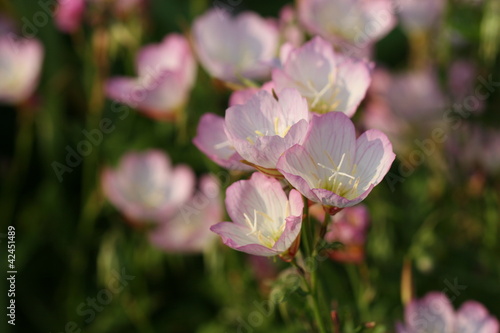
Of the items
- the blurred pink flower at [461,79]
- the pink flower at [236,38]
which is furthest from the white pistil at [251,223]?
the blurred pink flower at [461,79]

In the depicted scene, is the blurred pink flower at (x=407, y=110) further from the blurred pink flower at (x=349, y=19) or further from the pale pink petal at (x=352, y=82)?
the pale pink petal at (x=352, y=82)

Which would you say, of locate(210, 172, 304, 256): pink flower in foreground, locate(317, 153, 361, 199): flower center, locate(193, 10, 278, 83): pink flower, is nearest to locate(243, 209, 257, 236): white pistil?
locate(210, 172, 304, 256): pink flower in foreground

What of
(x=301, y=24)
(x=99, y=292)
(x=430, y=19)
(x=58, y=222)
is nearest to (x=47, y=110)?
(x=58, y=222)

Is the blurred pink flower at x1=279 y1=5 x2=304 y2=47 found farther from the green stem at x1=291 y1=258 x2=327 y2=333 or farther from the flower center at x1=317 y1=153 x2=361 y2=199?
the green stem at x1=291 y1=258 x2=327 y2=333

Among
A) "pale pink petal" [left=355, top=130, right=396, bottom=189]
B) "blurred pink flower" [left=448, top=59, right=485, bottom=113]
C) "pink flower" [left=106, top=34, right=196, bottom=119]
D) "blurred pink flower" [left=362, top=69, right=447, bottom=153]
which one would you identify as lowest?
"blurred pink flower" [left=362, top=69, right=447, bottom=153]

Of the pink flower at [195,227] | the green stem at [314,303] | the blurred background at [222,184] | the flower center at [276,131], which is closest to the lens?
the green stem at [314,303]

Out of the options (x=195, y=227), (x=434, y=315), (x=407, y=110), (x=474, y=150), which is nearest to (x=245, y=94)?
(x=434, y=315)

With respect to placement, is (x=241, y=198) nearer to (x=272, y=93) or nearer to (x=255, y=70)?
(x=272, y=93)
